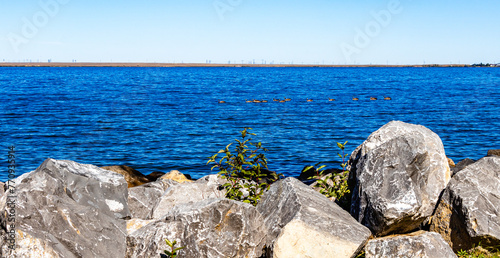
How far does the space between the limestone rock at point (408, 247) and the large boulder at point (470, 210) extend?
94cm

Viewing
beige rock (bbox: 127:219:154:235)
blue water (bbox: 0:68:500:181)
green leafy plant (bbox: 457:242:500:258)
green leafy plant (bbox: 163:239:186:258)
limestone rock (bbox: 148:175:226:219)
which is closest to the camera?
green leafy plant (bbox: 163:239:186:258)

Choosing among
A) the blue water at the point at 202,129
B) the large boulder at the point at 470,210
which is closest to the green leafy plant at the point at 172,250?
the large boulder at the point at 470,210

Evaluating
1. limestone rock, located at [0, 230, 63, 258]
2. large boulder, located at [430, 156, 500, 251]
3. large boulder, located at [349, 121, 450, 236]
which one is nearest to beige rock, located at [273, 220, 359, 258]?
large boulder, located at [349, 121, 450, 236]

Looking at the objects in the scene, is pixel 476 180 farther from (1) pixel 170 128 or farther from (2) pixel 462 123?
(2) pixel 462 123

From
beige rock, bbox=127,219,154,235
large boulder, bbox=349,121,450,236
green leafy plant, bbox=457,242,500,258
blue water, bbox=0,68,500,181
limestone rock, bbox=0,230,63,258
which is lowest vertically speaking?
blue water, bbox=0,68,500,181

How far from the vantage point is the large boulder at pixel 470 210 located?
27.7ft

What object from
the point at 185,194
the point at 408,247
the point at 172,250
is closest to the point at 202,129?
the point at 185,194

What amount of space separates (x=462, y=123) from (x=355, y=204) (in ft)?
119

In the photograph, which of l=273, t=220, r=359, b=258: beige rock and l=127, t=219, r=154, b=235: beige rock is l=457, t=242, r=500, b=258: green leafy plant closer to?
l=273, t=220, r=359, b=258: beige rock

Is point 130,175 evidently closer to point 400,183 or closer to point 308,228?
point 308,228

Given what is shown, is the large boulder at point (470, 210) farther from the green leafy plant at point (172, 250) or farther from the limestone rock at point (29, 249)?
the limestone rock at point (29, 249)

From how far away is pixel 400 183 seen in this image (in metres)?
8.45

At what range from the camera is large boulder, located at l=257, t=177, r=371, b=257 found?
299 inches

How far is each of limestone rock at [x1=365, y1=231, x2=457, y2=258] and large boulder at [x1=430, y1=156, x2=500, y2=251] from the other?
3.07 feet
